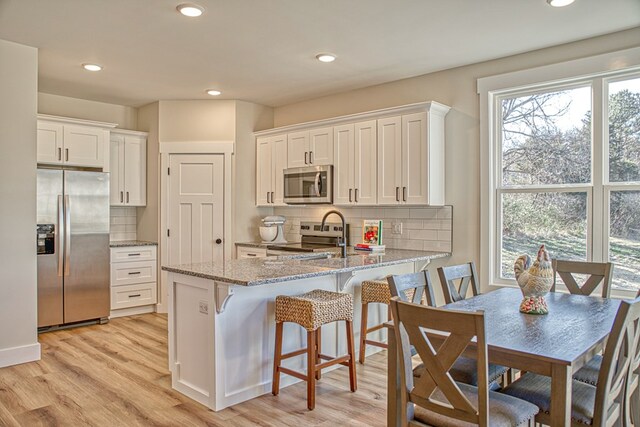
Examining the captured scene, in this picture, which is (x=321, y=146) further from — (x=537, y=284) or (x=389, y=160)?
(x=537, y=284)

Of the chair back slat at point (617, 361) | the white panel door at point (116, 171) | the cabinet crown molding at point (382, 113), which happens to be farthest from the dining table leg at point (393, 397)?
the white panel door at point (116, 171)

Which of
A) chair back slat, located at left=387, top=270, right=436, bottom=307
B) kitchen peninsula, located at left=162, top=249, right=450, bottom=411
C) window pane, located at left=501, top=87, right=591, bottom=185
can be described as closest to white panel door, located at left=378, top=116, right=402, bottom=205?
window pane, located at left=501, top=87, right=591, bottom=185

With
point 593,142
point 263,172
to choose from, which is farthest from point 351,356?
point 263,172

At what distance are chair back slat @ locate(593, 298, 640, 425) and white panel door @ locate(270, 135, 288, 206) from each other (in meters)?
4.05

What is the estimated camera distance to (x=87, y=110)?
572 centimetres

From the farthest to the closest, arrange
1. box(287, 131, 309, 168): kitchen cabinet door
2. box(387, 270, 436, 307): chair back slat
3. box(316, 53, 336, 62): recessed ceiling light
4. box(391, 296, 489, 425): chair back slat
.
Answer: box(287, 131, 309, 168): kitchen cabinet door, box(316, 53, 336, 62): recessed ceiling light, box(387, 270, 436, 307): chair back slat, box(391, 296, 489, 425): chair back slat

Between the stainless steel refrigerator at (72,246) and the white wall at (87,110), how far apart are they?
1.07 m

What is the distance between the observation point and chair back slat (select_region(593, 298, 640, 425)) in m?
1.74

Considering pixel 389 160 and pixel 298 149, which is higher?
pixel 298 149

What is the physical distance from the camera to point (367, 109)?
505 cm

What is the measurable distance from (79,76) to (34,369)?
9.28ft

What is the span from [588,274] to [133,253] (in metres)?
4.73

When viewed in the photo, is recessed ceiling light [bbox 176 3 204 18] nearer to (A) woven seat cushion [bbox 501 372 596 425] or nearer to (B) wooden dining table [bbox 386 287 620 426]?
(B) wooden dining table [bbox 386 287 620 426]

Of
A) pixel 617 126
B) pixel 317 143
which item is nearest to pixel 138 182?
pixel 317 143
